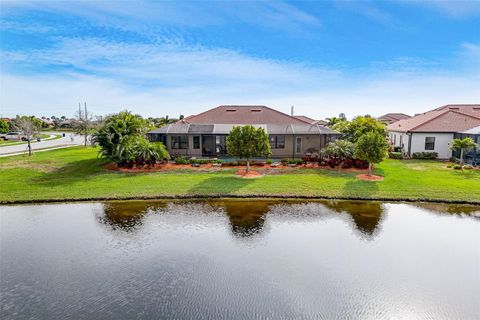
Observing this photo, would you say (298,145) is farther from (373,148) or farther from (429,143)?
(429,143)

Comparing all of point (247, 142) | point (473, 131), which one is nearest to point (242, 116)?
point (247, 142)

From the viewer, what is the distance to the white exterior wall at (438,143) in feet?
93.8

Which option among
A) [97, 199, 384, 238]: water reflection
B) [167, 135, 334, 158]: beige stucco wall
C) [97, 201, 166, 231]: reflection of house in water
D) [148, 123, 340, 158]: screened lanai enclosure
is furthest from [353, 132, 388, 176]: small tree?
[97, 201, 166, 231]: reflection of house in water

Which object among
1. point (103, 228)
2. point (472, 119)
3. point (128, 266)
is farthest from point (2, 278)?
point (472, 119)

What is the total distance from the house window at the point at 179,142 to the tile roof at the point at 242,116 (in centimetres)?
292

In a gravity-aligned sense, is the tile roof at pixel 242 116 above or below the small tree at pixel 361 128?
above

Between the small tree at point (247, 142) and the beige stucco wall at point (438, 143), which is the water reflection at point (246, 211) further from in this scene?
the beige stucco wall at point (438, 143)

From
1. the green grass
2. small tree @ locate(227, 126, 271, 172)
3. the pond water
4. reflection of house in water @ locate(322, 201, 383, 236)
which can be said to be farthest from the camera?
small tree @ locate(227, 126, 271, 172)

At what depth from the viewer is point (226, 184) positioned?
18.8m

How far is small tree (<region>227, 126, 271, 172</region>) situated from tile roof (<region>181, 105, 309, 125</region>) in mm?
9354

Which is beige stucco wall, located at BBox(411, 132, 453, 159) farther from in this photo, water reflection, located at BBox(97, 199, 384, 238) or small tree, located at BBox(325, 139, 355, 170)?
water reflection, located at BBox(97, 199, 384, 238)

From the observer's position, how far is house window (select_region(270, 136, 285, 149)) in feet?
93.4

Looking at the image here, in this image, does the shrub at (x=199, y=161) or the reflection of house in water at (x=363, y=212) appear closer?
the reflection of house in water at (x=363, y=212)

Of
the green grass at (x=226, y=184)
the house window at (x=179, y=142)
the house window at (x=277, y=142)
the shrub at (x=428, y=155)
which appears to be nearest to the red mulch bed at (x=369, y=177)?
the green grass at (x=226, y=184)
